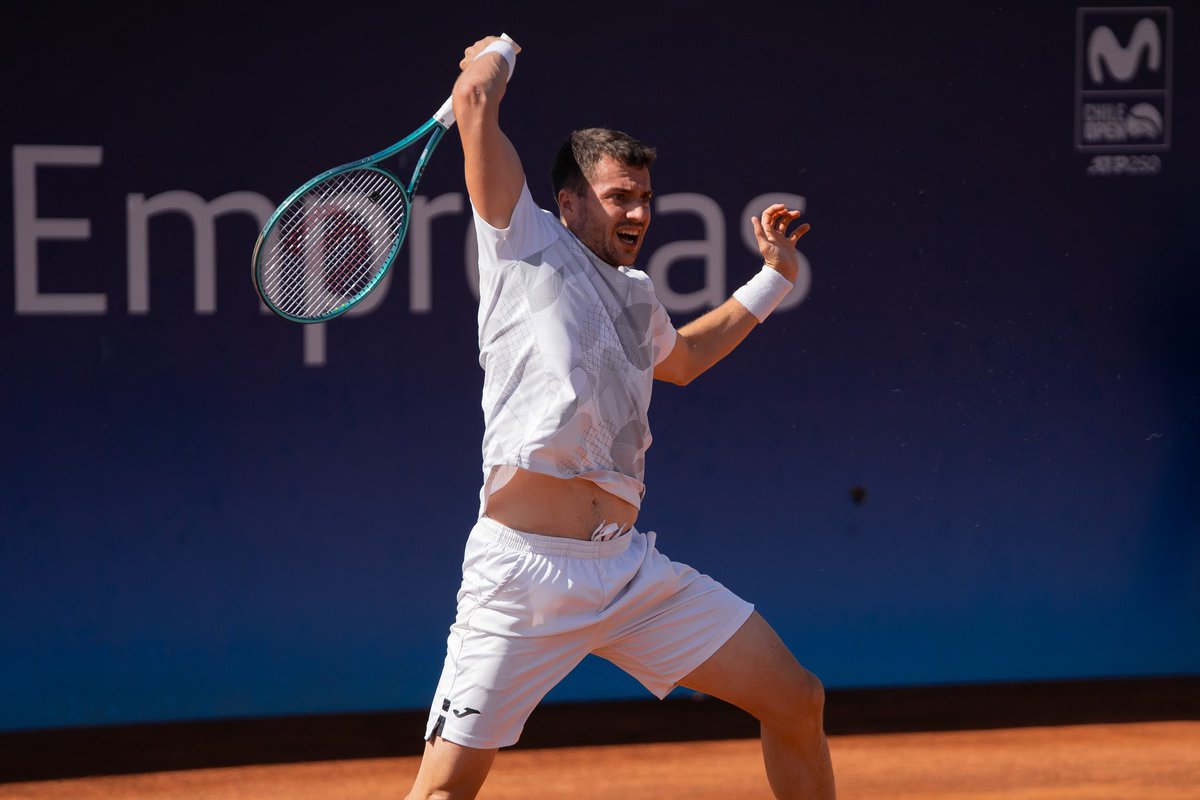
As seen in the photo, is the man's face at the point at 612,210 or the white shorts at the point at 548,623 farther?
the man's face at the point at 612,210

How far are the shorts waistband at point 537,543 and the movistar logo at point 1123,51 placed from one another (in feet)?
9.34

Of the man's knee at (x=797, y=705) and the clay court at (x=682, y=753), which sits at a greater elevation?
the man's knee at (x=797, y=705)

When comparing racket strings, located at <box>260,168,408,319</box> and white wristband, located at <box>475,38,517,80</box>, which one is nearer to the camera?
white wristband, located at <box>475,38,517,80</box>

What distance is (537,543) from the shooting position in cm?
313

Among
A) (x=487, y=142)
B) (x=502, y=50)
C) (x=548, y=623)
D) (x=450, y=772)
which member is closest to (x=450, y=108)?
(x=502, y=50)

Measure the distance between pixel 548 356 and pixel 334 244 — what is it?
59 cm

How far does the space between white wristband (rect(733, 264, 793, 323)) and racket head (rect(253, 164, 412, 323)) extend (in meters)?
0.76

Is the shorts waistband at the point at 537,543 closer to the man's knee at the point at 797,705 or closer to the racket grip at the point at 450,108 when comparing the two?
the man's knee at the point at 797,705

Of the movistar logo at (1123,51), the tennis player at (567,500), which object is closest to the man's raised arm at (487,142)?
the tennis player at (567,500)

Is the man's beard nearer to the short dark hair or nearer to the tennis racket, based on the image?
the short dark hair

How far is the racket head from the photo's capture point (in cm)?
333

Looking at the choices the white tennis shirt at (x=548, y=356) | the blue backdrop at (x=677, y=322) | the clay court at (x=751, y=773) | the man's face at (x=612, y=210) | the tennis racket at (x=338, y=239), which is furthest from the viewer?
the blue backdrop at (x=677, y=322)

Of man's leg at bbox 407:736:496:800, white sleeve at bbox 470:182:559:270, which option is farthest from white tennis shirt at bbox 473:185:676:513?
man's leg at bbox 407:736:496:800

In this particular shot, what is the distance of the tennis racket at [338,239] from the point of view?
10.8 ft
